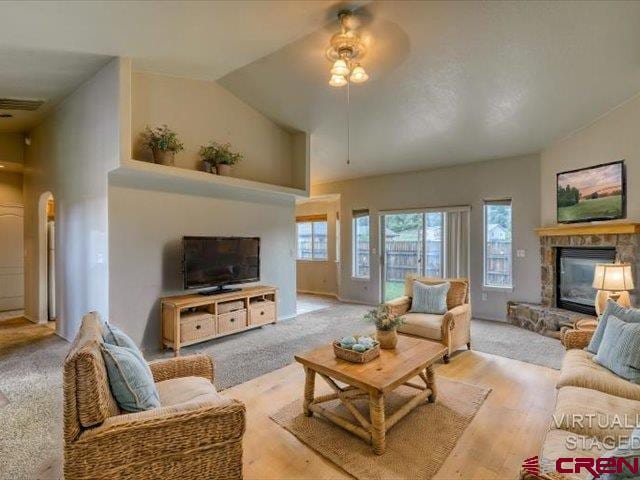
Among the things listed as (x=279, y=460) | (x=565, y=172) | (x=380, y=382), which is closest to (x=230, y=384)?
(x=279, y=460)

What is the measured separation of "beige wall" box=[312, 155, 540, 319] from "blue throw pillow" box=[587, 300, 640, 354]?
275cm

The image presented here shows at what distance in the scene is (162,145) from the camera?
381cm

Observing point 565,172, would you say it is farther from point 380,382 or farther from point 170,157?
point 170,157

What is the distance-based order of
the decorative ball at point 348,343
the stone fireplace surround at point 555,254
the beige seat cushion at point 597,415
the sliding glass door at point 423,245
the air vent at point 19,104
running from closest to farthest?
the beige seat cushion at point 597,415
the decorative ball at point 348,343
the stone fireplace surround at point 555,254
the air vent at point 19,104
the sliding glass door at point 423,245

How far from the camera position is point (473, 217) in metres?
5.66

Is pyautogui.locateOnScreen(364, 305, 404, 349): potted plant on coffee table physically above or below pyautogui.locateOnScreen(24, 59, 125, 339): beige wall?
below

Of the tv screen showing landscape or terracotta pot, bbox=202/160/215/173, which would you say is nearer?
the tv screen showing landscape

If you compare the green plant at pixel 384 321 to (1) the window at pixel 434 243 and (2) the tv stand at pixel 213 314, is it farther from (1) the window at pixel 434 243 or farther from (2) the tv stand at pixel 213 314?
(1) the window at pixel 434 243

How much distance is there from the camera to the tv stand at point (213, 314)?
393 cm

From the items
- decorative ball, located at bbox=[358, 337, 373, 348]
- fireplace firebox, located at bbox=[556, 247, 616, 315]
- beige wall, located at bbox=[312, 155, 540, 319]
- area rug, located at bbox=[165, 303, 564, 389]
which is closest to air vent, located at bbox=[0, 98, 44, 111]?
area rug, located at bbox=[165, 303, 564, 389]

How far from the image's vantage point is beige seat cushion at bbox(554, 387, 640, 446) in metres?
1.61

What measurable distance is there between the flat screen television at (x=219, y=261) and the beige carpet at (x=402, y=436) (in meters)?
2.23

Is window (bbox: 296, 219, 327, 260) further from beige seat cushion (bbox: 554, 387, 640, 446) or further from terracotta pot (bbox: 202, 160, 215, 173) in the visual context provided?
beige seat cushion (bbox: 554, 387, 640, 446)

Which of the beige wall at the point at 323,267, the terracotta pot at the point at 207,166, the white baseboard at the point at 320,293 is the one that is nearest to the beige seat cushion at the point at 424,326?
the terracotta pot at the point at 207,166
